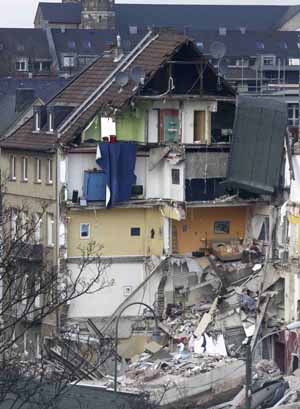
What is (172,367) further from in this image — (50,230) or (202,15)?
(202,15)

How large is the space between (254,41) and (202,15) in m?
39.9

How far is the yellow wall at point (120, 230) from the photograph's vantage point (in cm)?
4878

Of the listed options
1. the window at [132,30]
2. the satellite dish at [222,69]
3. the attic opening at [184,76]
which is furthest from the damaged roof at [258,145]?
the window at [132,30]

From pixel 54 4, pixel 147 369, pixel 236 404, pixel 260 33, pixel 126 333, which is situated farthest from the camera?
pixel 54 4

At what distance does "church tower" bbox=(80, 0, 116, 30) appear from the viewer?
571 ft

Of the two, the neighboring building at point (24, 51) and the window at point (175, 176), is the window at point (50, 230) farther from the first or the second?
the neighboring building at point (24, 51)

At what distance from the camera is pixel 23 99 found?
5784 cm

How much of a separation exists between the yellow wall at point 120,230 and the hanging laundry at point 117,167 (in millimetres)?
551

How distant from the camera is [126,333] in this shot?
156 ft

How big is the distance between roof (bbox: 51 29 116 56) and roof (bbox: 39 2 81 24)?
86.6 ft

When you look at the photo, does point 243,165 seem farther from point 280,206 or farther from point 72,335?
point 72,335

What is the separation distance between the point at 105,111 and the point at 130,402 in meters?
19.1

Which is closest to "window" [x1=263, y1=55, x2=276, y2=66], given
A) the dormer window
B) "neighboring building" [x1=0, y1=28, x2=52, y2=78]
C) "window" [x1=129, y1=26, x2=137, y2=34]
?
"neighboring building" [x1=0, y1=28, x2=52, y2=78]

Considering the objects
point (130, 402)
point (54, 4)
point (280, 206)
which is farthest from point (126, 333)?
point (54, 4)
